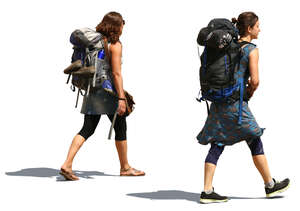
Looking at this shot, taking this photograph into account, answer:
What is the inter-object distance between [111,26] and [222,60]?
2211 mm

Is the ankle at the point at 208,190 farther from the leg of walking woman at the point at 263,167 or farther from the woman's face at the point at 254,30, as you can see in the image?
the woman's face at the point at 254,30

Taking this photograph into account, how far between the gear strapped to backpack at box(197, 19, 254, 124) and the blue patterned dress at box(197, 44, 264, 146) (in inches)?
2.5

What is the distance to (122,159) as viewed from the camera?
12469 millimetres

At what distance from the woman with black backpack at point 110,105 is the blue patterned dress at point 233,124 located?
190cm

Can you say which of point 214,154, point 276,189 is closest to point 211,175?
point 214,154

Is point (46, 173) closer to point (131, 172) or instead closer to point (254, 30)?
point (131, 172)

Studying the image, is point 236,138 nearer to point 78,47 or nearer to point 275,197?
point 275,197

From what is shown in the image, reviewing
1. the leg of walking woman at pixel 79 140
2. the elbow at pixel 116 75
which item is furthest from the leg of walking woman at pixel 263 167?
the leg of walking woman at pixel 79 140

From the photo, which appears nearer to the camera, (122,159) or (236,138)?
(236,138)

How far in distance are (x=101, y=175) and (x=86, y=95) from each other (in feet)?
4.14

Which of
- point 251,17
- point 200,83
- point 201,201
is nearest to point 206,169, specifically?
point 201,201

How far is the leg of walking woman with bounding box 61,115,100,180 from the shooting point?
12.0m

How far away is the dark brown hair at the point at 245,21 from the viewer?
10516 mm

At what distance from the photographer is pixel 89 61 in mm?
11852
